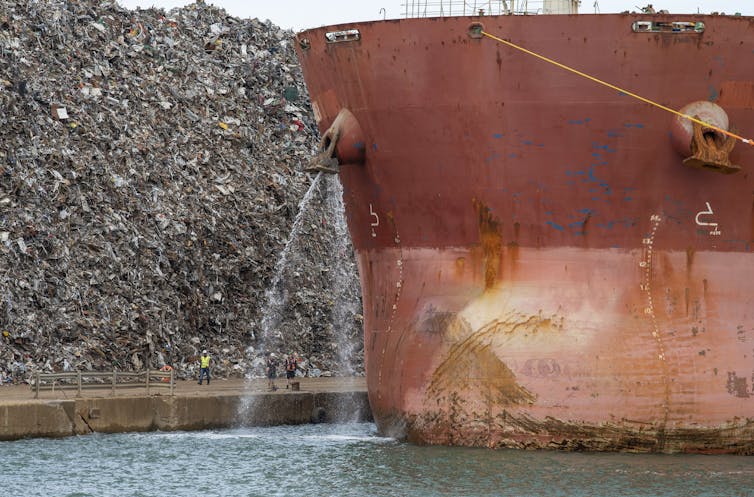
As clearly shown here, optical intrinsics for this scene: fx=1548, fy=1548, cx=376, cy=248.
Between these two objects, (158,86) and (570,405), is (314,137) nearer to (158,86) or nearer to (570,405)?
(158,86)

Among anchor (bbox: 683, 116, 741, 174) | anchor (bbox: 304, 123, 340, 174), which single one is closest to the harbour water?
anchor (bbox: 683, 116, 741, 174)

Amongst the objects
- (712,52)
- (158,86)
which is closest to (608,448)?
(712,52)

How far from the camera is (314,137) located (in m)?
38.5

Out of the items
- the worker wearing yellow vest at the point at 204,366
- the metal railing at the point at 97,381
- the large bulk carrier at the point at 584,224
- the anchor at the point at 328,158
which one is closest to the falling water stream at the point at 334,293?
the worker wearing yellow vest at the point at 204,366

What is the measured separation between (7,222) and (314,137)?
432 inches

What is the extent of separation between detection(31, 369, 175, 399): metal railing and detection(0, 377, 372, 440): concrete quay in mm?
139

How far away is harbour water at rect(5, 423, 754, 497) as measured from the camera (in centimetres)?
1772

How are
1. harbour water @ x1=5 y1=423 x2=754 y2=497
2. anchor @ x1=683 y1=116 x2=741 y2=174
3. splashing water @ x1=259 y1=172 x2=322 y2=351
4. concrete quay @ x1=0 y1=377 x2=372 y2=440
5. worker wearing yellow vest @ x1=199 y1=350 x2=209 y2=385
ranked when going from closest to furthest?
harbour water @ x1=5 y1=423 x2=754 y2=497
anchor @ x1=683 y1=116 x2=741 y2=174
concrete quay @ x1=0 y1=377 x2=372 y2=440
worker wearing yellow vest @ x1=199 y1=350 x2=209 y2=385
splashing water @ x1=259 y1=172 x2=322 y2=351

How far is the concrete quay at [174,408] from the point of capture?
21.0 metres

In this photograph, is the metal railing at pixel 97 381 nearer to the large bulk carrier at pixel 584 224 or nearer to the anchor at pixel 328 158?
the anchor at pixel 328 158

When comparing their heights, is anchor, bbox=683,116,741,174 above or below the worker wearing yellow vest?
above

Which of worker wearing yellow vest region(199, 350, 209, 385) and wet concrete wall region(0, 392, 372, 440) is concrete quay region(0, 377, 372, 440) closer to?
wet concrete wall region(0, 392, 372, 440)

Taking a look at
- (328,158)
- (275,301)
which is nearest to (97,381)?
(275,301)

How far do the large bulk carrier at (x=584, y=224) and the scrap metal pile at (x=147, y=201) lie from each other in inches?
391
